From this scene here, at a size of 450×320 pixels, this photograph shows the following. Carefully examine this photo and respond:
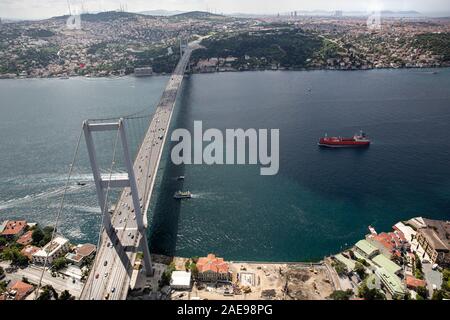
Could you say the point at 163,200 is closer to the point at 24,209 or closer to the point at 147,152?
the point at 147,152

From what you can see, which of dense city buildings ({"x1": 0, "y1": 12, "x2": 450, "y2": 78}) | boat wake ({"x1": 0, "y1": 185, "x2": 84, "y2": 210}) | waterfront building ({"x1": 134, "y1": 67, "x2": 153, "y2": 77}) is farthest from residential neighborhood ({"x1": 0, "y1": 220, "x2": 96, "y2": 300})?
dense city buildings ({"x1": 0, "y1": 12, "x2": 450, "y2": 78})

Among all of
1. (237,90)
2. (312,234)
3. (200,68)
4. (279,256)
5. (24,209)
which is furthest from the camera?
(200,68)

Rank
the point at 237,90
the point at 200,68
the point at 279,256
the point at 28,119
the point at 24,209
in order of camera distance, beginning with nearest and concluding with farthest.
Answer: the point at 279,256 < the point at 24,209 < the point at 28,119 < the point at 237,90 < the point at 200,68

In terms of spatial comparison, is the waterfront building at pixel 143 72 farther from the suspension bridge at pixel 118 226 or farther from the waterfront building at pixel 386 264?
the waterfront building at pixel 386 264

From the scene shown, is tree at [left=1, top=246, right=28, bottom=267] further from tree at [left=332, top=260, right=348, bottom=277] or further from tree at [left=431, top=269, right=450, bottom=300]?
tree at [left=431, top=269, right=450, bottom=300]

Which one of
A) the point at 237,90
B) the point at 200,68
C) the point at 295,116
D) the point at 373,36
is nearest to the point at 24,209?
the point at 295,116

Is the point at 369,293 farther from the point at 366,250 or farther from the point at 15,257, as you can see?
the point at 15,257
